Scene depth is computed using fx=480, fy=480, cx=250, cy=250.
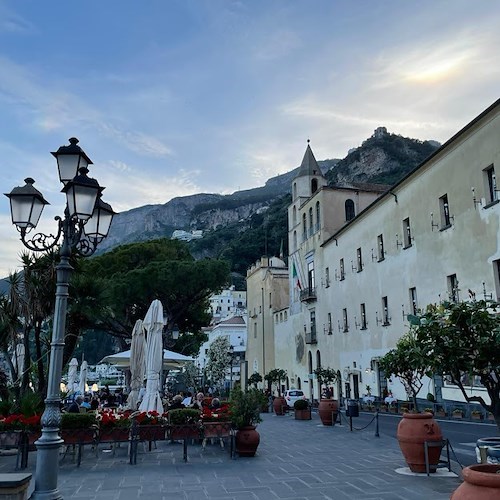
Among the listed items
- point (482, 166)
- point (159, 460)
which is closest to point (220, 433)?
point (159, 460)

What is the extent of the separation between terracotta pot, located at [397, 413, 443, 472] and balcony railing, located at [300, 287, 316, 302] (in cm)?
2678

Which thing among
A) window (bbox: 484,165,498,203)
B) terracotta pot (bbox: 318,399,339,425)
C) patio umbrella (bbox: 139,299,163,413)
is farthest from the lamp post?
window (bbox: 484,165,498,203)

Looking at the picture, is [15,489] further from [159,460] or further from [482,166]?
[482,166]

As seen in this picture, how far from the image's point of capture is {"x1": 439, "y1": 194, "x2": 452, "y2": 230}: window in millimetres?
18547

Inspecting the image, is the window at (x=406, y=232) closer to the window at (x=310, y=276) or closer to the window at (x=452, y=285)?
the window at (x=452, y=285)

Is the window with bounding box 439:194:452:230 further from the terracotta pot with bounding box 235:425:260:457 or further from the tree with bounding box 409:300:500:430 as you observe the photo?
the tree with bounding box 409:300:500:430

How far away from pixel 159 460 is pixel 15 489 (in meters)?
5.33

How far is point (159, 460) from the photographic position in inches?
367

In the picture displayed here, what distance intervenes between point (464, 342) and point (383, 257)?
20.1m

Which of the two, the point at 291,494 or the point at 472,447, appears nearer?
the point at 291,494

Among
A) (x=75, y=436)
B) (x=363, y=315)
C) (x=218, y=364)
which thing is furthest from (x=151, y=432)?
(x=218, y=364)

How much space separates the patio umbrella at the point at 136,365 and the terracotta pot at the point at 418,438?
8724mm

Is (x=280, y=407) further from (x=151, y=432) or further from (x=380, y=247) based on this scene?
(x=151, y=432)

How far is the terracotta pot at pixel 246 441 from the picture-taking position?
957cm
